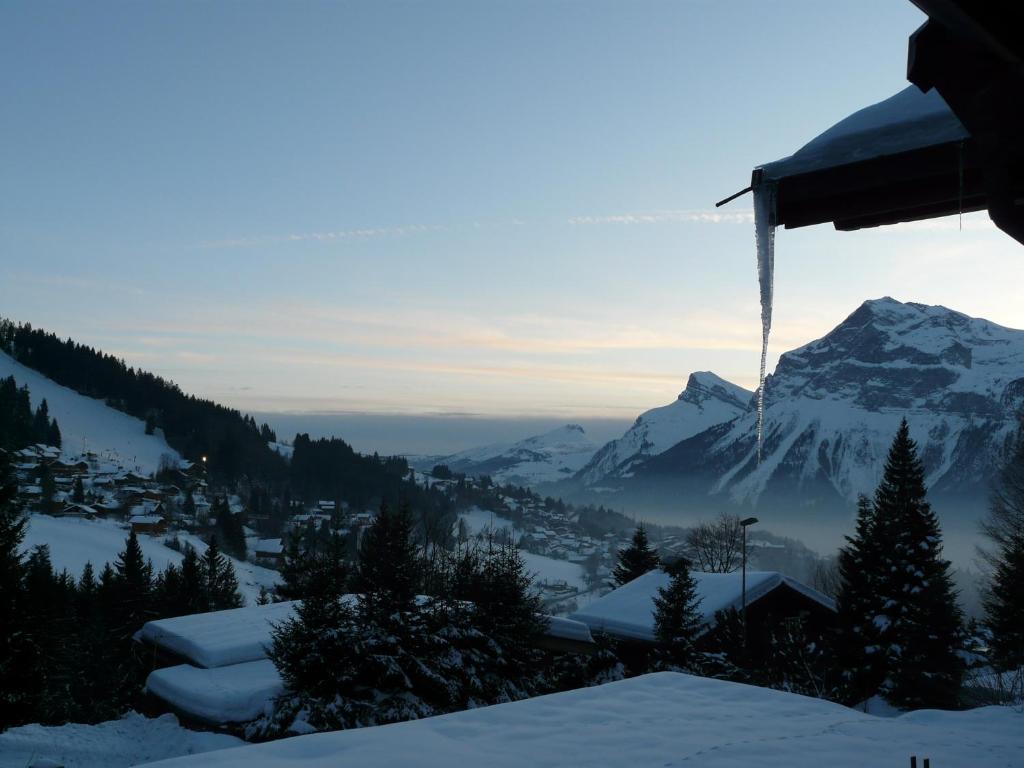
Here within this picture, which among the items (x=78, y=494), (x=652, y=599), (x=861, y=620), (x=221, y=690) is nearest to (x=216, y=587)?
(x=221, y=690)

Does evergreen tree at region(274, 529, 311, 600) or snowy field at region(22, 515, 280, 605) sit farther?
snowy field at region(22, 515, 280, 605)

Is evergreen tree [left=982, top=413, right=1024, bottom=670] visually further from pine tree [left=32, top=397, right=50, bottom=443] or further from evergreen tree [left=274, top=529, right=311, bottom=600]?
pine tree [left=32, top=397, right=50, bottom=443]

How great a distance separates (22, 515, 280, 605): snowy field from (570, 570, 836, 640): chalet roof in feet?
223

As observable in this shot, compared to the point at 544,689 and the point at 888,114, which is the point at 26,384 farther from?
the point at 888,114

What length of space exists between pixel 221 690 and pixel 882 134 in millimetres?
19224

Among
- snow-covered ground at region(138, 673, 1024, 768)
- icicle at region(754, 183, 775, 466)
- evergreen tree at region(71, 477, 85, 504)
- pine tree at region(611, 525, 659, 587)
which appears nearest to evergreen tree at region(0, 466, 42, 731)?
snow-covered ground at region(138, 673, 1024, 768)

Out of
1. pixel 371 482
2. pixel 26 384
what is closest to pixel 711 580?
pixel 371 482

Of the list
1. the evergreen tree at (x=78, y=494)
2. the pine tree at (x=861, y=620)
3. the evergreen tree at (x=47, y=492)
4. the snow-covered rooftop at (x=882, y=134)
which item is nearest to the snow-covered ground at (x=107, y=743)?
the snow-covered rooftop at (x=882, y=134)

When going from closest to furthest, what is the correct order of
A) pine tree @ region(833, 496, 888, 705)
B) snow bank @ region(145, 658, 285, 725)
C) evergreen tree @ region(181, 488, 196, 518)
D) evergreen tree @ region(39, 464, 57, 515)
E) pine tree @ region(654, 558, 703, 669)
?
snow bank @ region(145, 658, 285, 725) < pine tree @ region(654, 558, 703, 669) < pine tree @ region(833, 496, 888, 705) < evergreen tree @ region(39, 464, 57, 515) < evergreen tree @ region(181, 488, 196, 518)

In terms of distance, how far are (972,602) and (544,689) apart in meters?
155

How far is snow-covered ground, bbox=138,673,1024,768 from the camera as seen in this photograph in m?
5.14

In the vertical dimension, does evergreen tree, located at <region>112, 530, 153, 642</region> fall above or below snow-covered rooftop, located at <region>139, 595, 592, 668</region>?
below

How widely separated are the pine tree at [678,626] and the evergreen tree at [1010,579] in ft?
33.2

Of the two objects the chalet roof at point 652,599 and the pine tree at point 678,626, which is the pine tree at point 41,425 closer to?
the chalet roof at point 652,599
